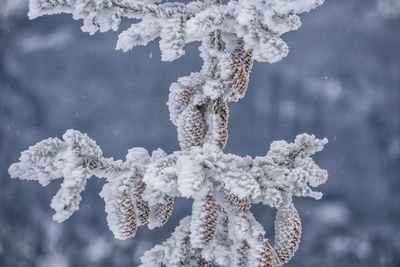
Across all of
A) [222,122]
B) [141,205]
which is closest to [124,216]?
[141,205]

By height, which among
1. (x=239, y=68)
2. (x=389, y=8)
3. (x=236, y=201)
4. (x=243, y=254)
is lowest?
(x=243, y=254)

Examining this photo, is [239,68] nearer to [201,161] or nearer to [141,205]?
[201,161]

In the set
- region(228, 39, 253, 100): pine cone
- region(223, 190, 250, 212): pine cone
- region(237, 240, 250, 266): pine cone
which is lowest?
region(237, 240, 250, 266): pine cone

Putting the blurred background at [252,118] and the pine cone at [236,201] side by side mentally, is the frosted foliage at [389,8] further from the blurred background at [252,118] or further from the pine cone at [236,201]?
the pine cone at [236,201]

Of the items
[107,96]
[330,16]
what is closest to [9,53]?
[107,96]

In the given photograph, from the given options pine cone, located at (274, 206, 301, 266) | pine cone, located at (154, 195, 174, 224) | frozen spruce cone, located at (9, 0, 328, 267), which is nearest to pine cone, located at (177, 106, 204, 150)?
frozen spruce cone, located at (9, 0, 328, 267)

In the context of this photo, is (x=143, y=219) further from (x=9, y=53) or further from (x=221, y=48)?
(x=9, y=53)

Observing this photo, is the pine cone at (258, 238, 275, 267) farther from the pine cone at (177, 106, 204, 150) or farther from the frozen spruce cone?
the pine cone at (177, 106, 204, 150)

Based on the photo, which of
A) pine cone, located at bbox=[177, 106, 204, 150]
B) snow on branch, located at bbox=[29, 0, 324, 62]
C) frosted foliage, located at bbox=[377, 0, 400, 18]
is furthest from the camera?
frosted foliage, located at bbox=[377, 0, 400, 18]
